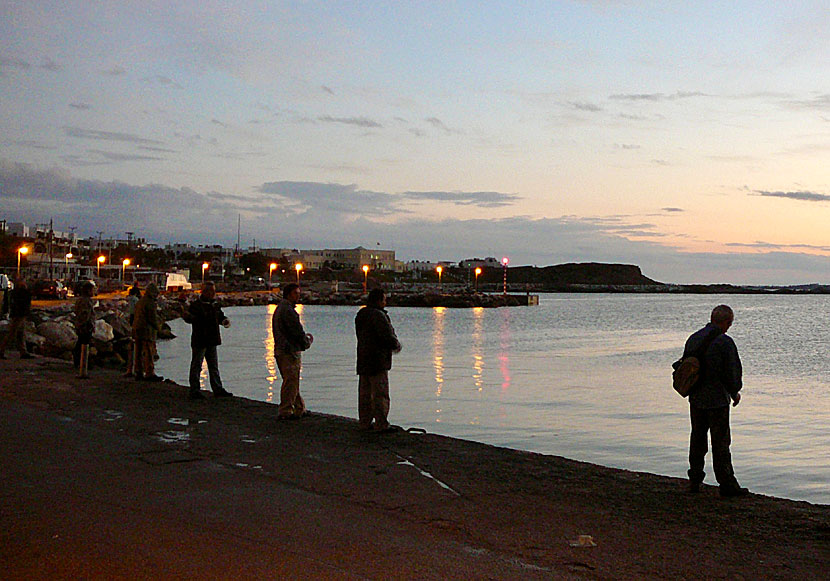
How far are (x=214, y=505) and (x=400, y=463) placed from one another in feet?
8.93

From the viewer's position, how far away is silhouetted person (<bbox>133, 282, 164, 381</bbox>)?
1603cm

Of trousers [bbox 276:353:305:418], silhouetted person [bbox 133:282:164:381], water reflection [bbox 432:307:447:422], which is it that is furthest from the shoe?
silhouetted person [bbox 133:282:164:381]

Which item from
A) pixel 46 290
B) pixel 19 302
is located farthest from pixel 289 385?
pixel 46 290

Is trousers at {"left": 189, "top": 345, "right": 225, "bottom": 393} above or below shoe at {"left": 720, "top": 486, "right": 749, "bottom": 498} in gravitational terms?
above

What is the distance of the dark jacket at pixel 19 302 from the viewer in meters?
19.4

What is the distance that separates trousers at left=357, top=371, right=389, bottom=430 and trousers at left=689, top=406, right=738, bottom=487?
428 centimetres

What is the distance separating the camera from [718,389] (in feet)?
26.0

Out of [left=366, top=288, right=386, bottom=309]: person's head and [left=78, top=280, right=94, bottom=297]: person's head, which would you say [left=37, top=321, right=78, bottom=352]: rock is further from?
[left=366, top=288, right=386, bottom=309]: person's head

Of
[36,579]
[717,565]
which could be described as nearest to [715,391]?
[717,565]

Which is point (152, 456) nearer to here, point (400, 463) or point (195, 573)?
point (400, 463)

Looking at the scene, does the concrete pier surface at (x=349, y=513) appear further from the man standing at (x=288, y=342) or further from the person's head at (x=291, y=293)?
the person's head at (x=291, y=293)

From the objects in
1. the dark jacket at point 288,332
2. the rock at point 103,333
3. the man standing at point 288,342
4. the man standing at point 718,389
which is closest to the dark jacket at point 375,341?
the man standing at point 288,342

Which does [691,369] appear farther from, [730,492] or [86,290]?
[86,290]

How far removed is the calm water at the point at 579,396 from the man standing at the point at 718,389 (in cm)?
432
